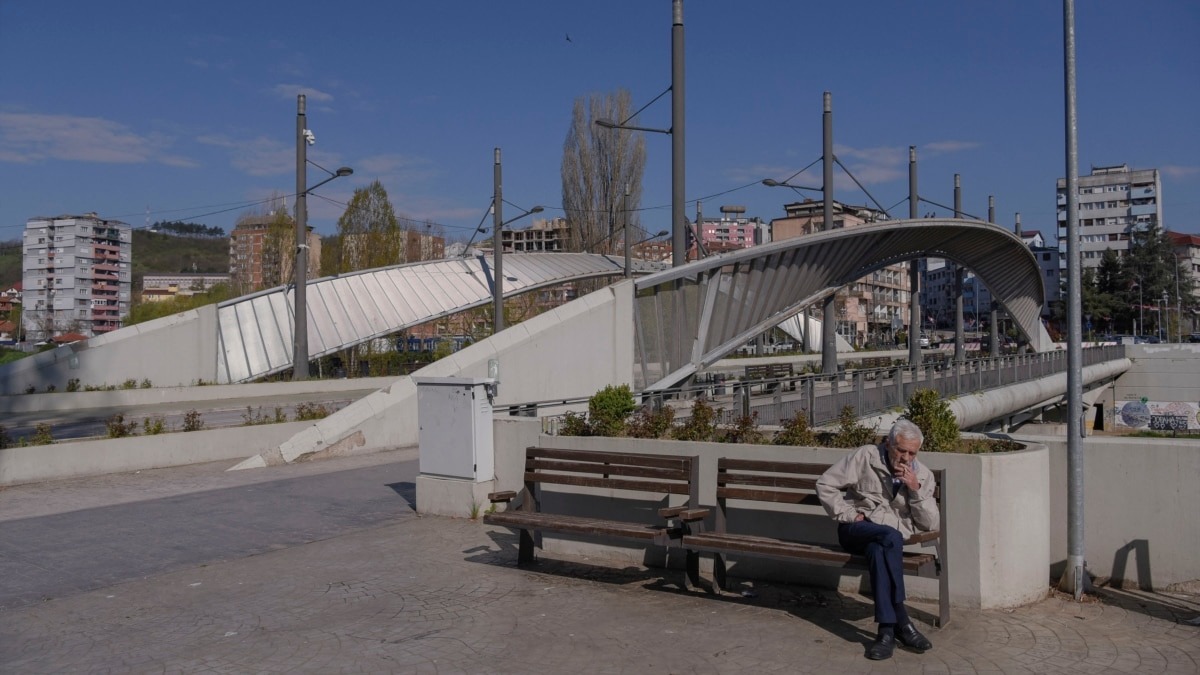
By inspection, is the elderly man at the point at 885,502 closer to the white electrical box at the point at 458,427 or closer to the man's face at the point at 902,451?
the man's face at the point at 902,451

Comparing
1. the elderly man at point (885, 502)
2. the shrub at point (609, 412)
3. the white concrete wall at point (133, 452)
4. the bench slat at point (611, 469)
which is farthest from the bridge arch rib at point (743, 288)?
the elderly man at point (885, 502)

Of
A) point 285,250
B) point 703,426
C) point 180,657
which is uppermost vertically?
point 285,250

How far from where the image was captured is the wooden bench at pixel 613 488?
6.99 meters

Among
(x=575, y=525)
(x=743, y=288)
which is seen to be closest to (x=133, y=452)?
(x=575, y=525)

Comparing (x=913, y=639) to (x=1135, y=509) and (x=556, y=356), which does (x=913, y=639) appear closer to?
(x=1135, y=509)

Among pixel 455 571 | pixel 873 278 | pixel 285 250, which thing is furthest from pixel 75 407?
pixel 873 278

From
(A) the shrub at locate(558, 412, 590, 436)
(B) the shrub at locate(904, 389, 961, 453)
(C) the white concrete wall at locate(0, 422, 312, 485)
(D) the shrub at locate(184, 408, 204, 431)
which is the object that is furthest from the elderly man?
(D) the shrub at locate(184, 408, 204, 431)

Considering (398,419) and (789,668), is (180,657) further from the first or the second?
(398,419)

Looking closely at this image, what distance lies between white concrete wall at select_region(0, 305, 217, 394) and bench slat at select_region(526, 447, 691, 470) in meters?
23.0

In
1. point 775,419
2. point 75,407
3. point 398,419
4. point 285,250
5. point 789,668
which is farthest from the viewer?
point 285,250

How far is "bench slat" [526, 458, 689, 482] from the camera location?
290 inches

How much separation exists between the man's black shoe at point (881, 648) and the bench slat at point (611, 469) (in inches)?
80.0

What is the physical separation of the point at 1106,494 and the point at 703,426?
3193mm

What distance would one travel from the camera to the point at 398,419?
56.9 ft
